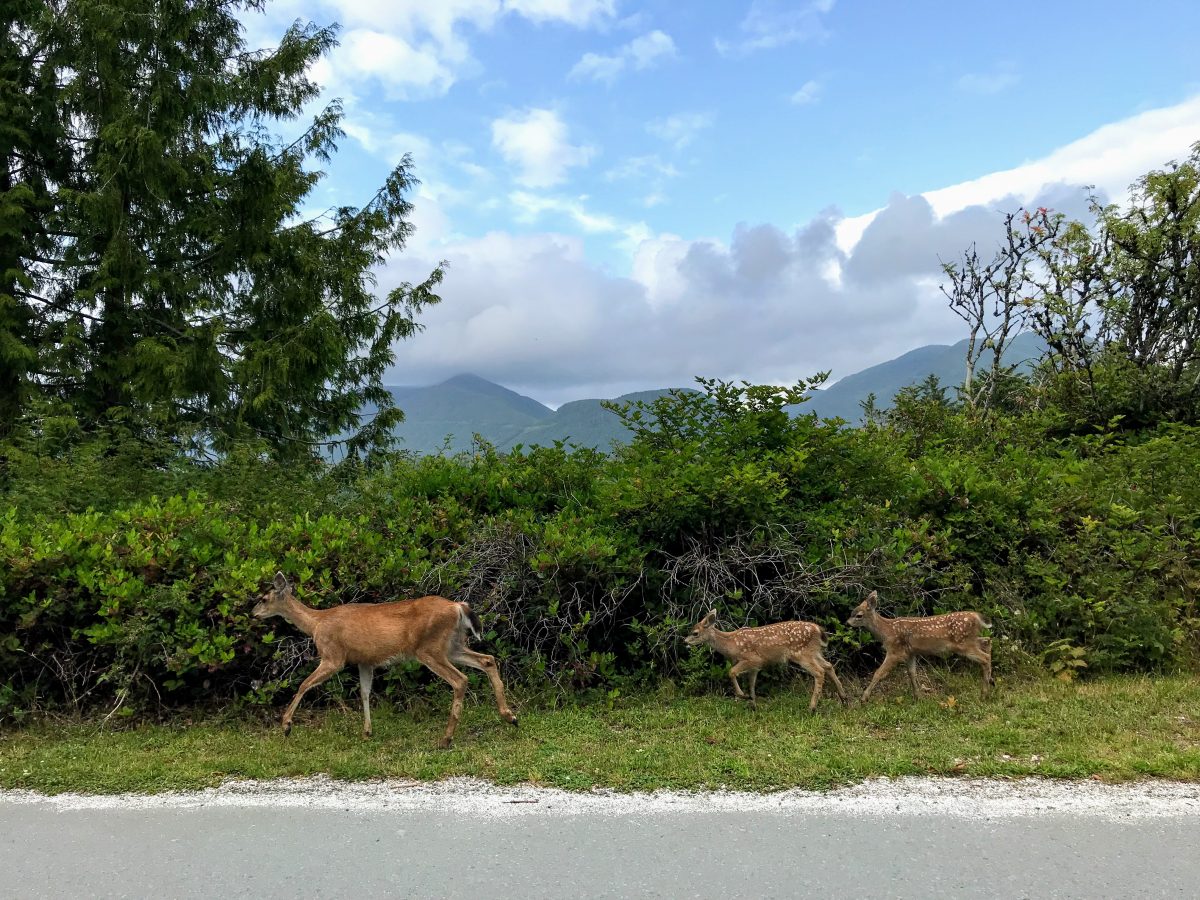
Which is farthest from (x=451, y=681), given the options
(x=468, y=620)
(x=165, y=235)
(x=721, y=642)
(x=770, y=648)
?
(x=165, y=235)

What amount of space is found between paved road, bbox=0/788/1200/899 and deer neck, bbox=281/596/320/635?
5.87 feet

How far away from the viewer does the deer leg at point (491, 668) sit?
6.42 meters

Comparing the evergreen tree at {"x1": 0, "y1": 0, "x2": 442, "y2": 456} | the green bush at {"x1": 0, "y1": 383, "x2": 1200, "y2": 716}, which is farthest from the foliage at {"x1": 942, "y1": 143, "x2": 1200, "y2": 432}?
the evergreen tree at {"x1": 0, "y1": 0, "x2": 442, "y2": 456}

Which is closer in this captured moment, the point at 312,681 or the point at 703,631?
the point at 312,681

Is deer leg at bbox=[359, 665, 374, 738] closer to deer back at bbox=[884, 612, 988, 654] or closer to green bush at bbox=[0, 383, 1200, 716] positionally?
green bush at bbox=[0, 383, 1200, 716]

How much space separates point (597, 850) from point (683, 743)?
1.88 meters

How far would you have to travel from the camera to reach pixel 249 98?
60.1ft

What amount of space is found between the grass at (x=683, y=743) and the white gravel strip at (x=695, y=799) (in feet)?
0.46

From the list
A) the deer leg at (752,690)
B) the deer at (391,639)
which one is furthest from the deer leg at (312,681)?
the deer leg at (752,690)

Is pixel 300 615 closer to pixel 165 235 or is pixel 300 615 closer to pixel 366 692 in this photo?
pixel 366 692

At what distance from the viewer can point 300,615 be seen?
667cm

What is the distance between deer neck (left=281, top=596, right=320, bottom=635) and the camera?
6621 mm

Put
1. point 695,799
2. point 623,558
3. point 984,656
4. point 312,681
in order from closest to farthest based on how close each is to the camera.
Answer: point 695,799, point 312,681, point 984,656, point 623,558

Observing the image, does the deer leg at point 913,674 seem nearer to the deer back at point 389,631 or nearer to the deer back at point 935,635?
the deer back at point 935,635
